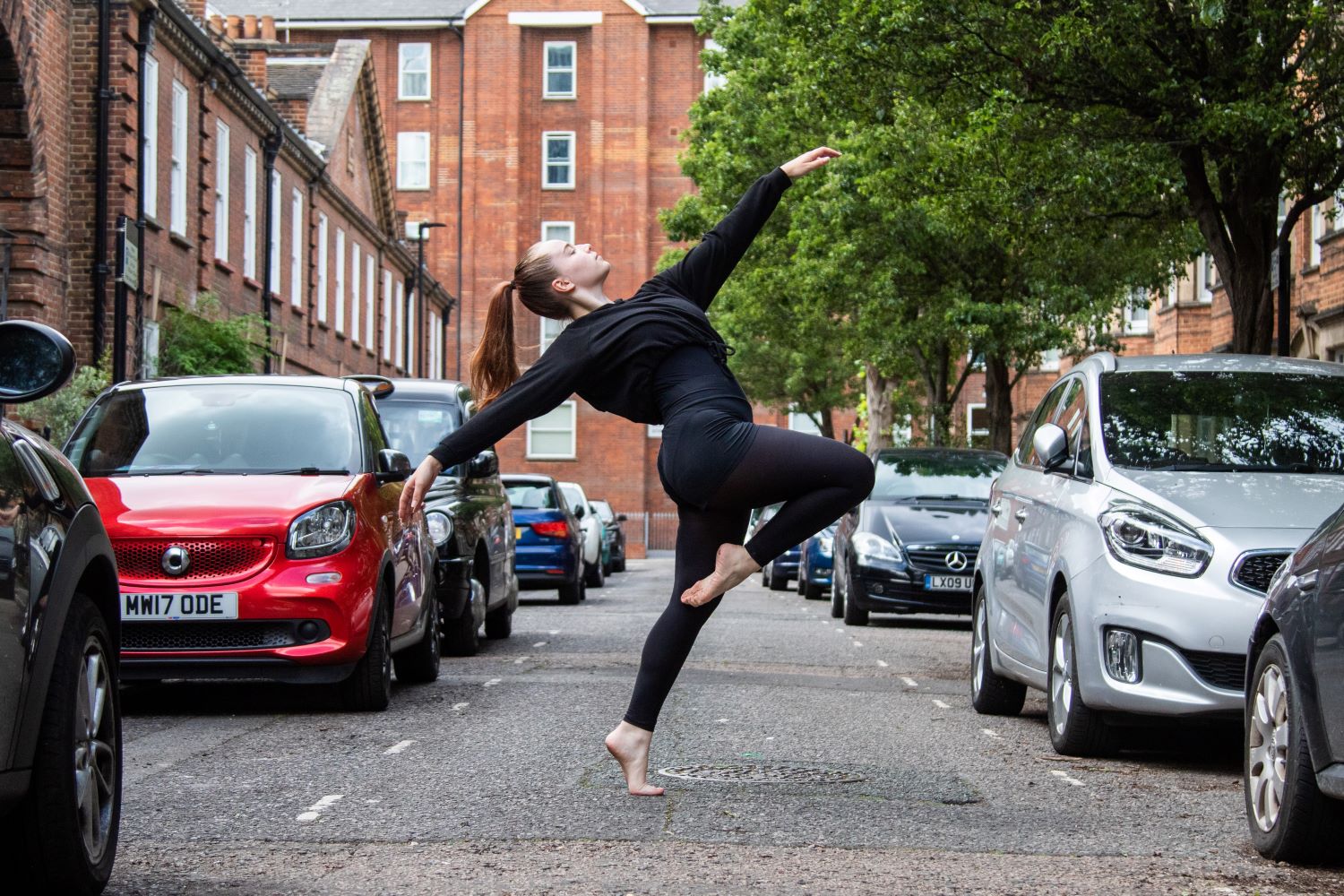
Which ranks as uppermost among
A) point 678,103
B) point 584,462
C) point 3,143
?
point 678,103

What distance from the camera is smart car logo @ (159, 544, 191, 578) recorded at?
9375 mm

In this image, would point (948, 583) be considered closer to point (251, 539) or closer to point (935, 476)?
point (935, 476)

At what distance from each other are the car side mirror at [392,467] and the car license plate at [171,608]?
4.41 feet

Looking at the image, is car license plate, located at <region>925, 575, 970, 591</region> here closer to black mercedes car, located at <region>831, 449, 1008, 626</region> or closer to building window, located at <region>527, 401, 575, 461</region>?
black mercedes car, located at <region>831, 449, 1008, 626</region>

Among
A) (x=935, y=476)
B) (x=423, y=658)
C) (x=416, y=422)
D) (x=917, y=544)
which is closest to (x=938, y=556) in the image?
(x=917, y=544)

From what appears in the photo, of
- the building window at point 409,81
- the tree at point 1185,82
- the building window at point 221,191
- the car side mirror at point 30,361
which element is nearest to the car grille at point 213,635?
the car side mirror at point 30,361

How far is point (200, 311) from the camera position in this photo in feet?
93.9

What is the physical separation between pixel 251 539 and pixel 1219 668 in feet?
15.1

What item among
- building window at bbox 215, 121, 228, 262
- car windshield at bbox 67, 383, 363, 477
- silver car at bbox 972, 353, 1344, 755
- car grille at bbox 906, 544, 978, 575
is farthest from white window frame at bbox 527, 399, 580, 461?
silver car at bbox 972, 353, 1344, 755

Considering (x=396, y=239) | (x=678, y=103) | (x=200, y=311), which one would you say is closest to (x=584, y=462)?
(x=678, y=103)

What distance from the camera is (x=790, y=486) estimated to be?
5.67 meters

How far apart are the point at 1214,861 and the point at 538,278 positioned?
8.68 ft

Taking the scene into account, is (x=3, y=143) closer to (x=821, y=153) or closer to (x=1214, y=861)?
(x=821, y=153)

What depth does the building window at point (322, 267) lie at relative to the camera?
139 feet
